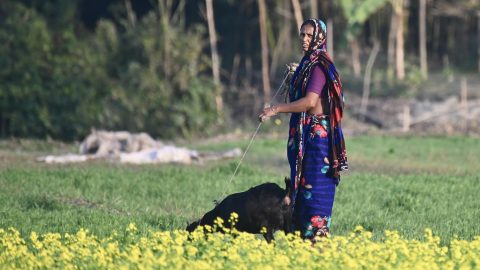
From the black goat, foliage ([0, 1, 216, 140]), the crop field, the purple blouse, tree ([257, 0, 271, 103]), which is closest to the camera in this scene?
the crop field

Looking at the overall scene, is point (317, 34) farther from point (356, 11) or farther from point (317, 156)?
point (356, 11)

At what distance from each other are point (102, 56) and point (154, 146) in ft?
24.8

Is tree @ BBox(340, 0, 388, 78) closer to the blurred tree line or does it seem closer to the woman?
the blurred tree line

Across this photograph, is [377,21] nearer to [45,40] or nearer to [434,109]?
[434,109]

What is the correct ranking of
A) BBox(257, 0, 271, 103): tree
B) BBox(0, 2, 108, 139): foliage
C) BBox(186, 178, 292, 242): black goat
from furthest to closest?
BBox(257, 0, 271, 103): tree < BBox(0, 2, 108, 139): foliage < BBox(186, 178, 292, 242): black goat

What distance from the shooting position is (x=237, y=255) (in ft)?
24.9

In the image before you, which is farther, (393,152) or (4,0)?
(4,0)

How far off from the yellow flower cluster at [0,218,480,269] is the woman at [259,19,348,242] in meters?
0.37

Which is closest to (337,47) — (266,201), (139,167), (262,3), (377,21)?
(377,21)

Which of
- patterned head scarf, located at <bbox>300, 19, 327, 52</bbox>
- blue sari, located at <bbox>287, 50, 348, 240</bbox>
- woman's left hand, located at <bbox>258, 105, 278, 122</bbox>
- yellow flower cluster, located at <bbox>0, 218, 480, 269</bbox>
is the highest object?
patterned head scarf, located at <bbox>300, 19, 327, 52</bbox>

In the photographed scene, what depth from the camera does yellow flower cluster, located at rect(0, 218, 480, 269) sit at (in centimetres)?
761

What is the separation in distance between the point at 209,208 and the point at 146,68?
13.9m

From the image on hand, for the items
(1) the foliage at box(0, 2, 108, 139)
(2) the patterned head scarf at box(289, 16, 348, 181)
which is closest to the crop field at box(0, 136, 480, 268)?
(2) the patterned head scarf at box(289, 16, 348, 181)

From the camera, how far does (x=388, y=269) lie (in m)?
7.41
